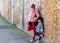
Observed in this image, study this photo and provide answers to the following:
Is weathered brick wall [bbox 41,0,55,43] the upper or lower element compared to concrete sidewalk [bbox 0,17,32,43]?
upper

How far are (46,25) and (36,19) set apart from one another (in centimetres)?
81

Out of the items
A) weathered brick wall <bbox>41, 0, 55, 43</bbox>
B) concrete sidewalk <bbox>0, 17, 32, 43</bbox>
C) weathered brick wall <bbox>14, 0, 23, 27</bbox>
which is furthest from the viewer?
weathered brick wall <bbox>14, 0, 23, 27</bbox>

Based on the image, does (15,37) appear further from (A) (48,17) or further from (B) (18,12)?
(B) (18,12)

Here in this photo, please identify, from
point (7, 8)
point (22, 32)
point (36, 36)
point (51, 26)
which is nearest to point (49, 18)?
point (51, 26)

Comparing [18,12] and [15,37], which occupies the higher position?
[18,12]

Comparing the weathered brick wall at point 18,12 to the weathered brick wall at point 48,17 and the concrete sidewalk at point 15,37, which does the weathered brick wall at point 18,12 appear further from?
the weathered brick wall at point 48,17

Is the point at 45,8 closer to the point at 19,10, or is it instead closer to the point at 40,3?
the point at 40,3

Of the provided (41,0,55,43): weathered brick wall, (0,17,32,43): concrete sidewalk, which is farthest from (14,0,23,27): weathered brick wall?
(41,0,55,43): weathered brick wall

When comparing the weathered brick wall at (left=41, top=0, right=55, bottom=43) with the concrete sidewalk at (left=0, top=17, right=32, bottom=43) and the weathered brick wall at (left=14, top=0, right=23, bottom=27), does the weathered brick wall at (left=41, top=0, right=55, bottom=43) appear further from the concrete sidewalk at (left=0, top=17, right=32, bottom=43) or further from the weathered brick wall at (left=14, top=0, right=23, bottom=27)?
the weathered brick wall at (left=14, top=0, right=23, bottom=27)

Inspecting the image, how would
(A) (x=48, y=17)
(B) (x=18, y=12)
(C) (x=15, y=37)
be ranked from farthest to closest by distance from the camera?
(B) (x=18, y=12)
(C) (x=15, y=37)
(A) (x=48, y=17)

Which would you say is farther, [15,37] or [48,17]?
[15,37]

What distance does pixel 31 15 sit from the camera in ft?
34.9

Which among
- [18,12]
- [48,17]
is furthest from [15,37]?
[18,12]

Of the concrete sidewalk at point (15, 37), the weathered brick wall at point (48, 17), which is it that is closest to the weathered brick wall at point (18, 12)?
the concrete sidewalk at point (15, 37)
